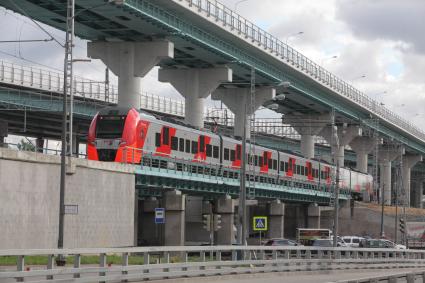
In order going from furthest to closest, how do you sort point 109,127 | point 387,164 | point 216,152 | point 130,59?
1. point 387,164
2. point 130,59
3. point 216,152
4. point 109,127

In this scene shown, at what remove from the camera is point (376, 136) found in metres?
111

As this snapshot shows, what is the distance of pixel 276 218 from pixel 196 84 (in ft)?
52.2

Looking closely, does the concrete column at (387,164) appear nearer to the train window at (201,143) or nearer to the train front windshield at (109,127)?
the train window at (201,143)

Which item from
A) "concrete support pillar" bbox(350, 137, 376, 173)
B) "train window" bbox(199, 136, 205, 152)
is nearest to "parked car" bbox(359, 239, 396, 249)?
"train window" bbox(199, 136, 205, 152)

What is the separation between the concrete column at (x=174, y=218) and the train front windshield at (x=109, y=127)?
932cm

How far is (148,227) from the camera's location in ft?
202

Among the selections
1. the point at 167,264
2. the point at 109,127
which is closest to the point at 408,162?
the point at 109,127

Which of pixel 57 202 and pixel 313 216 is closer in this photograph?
pixel 57 202

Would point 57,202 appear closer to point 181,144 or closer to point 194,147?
point 181,144

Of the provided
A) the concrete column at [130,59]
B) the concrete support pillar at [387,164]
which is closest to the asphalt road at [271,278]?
the concrete column at [130,59]

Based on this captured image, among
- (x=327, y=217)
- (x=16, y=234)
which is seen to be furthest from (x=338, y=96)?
(x=16, y=234)

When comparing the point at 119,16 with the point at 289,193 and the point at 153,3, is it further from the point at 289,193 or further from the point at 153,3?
the point at 289,193

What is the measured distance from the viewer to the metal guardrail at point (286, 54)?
62656 millimetres

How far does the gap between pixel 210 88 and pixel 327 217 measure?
3000 centimetres
